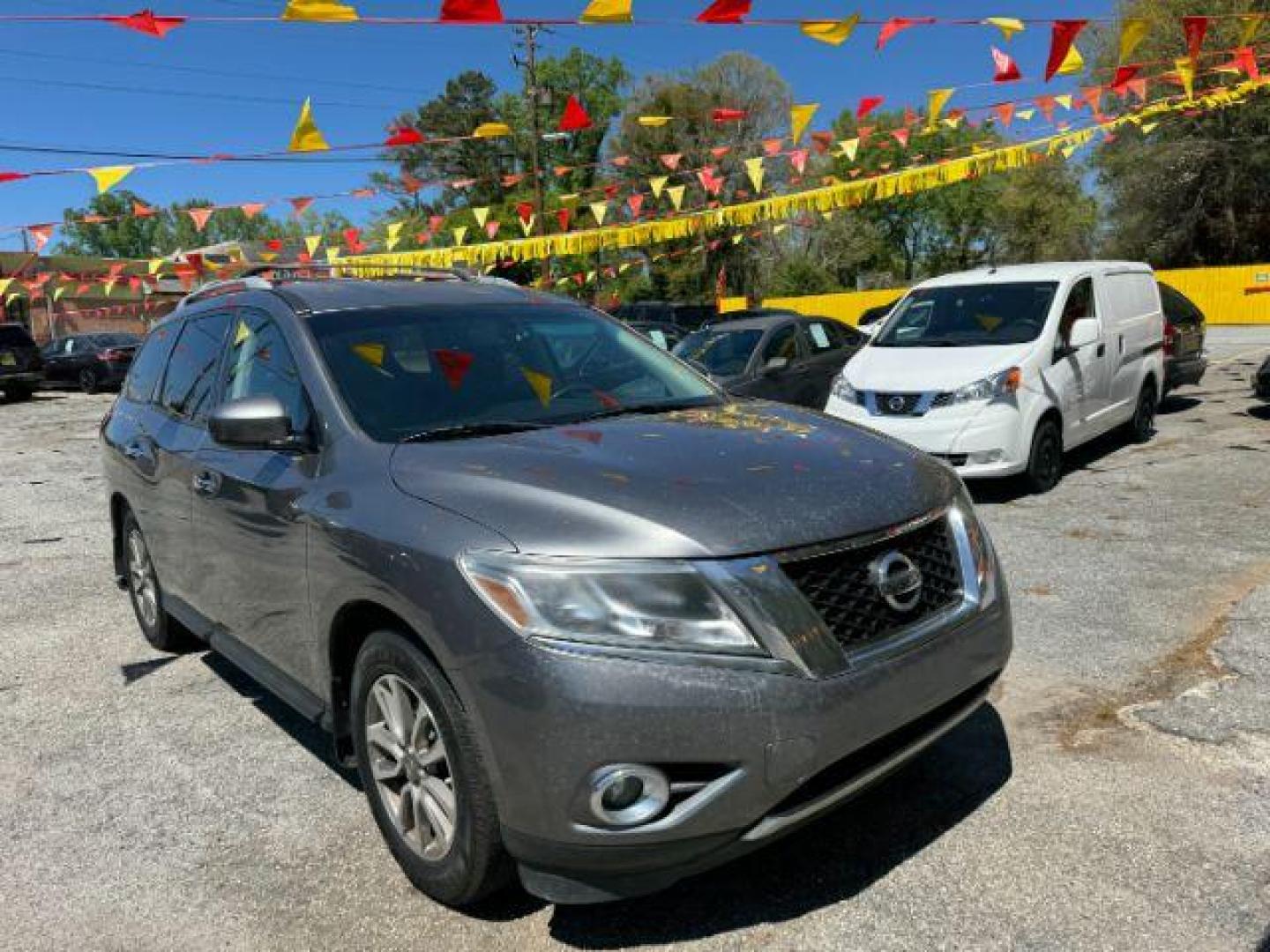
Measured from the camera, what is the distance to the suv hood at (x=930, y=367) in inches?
297

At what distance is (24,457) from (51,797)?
38.7ft

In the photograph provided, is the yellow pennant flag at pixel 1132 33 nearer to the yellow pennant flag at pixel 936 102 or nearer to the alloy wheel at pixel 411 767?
the yellow pennant flag at pixel 936 102

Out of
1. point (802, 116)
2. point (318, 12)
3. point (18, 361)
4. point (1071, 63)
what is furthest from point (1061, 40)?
point (18, 361)

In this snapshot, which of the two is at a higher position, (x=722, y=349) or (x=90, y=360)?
(x=722, y=349)

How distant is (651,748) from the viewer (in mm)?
2193

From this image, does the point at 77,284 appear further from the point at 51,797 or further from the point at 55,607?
the point at 51,797

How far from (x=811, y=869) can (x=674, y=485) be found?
1.20 metres

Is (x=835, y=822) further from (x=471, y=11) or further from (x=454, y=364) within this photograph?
(x=471, y=11)

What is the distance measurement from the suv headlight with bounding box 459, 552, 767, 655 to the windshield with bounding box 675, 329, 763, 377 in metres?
8.03

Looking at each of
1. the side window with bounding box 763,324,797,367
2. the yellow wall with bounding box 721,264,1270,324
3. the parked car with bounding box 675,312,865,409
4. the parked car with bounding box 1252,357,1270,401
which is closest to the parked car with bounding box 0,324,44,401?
the yellow wall with bounding box 721,264,1270,324

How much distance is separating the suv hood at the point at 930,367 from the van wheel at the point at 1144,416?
2659mm

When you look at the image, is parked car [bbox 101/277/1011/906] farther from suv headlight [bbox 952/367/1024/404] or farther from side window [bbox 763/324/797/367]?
side window [bbox 763/324/797/367]

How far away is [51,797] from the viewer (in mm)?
3494

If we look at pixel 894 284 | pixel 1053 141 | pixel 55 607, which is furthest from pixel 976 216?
pixel 55 607
